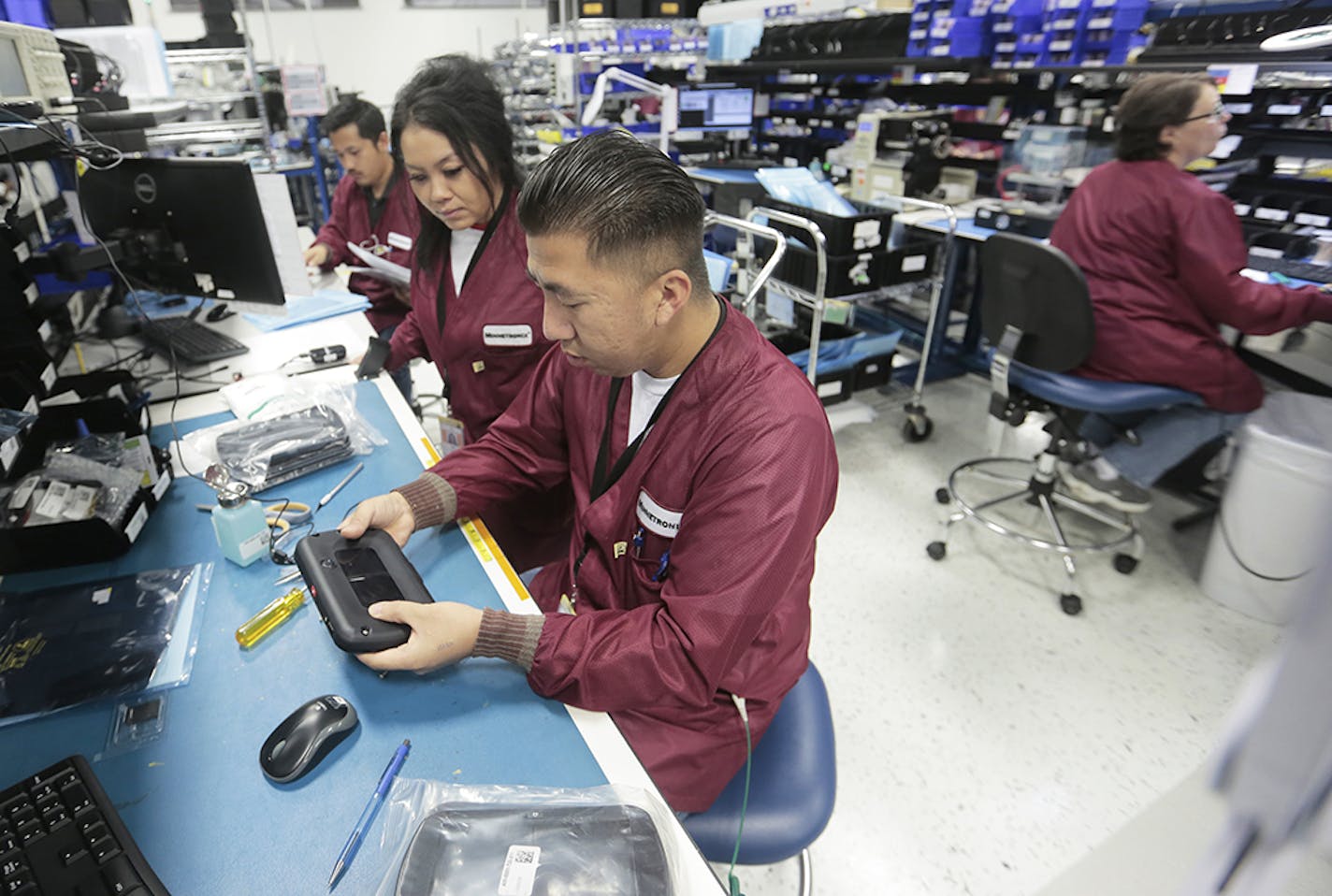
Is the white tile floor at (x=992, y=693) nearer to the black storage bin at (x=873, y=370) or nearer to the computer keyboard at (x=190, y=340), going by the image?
the black storage bin at (x=873, y=370)

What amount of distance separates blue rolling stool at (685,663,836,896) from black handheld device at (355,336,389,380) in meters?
1.25

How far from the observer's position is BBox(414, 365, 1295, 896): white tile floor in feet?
5.22

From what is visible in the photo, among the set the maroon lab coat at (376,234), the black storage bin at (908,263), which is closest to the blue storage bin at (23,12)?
the maroon lab coat at (376,234)

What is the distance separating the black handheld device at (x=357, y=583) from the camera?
35.3 inches

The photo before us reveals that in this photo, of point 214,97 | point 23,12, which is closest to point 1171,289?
point 23,12

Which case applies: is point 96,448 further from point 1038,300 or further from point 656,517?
point 1038,300

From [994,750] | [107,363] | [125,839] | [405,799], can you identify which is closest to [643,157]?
[405,799]

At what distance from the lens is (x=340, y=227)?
2.78 m

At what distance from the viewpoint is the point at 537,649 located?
35.9 inches

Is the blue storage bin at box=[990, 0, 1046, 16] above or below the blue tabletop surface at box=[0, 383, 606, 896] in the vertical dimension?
above

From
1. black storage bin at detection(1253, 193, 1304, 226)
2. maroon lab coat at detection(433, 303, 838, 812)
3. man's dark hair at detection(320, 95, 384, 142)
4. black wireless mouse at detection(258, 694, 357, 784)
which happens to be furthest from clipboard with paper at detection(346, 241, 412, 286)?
black storage bin at detection(1253, 193, 1304, 226)

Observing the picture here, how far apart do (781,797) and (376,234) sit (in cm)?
237

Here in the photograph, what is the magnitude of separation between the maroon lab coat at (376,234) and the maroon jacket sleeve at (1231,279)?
231 centimetres

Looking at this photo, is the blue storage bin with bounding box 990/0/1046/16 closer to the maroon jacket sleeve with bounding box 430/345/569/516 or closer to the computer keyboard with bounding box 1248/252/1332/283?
the computer keyboard with bounding box 1248/252/1332/283
